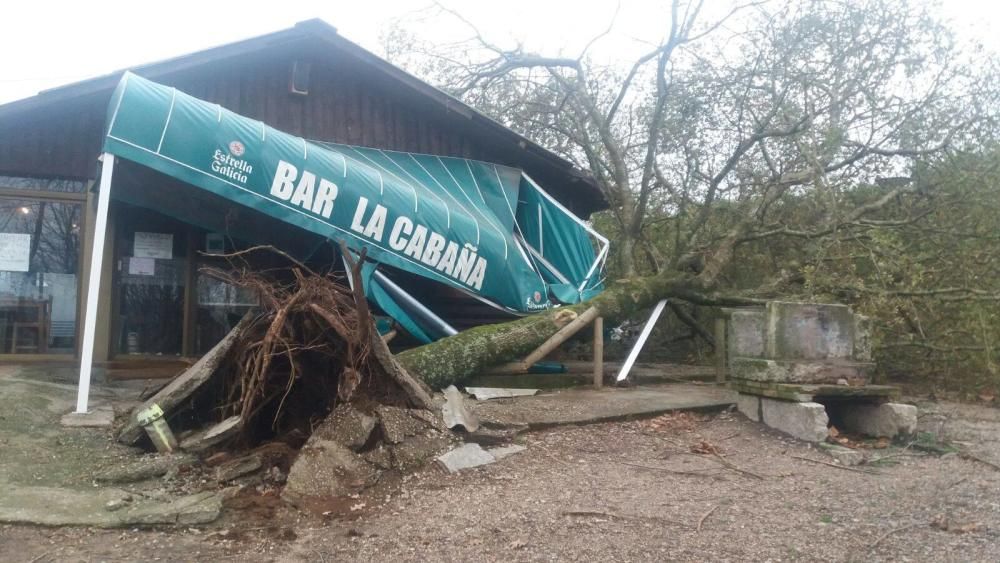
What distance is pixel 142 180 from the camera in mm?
8945

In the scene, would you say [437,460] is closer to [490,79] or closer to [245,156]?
[245,156]

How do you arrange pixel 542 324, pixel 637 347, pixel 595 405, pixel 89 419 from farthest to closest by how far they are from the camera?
pixel 637 347 → pixel 542 324 → pixel 595 405 → pixel 89 419

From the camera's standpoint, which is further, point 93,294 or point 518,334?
point 518,334

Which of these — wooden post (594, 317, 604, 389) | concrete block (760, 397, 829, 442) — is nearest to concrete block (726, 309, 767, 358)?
concrete block (760, 397, 829, 442)

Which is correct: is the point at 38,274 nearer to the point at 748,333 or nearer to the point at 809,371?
the point at 748,333

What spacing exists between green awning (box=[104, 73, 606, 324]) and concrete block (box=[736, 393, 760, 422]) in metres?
3.28

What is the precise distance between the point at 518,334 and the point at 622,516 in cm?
415

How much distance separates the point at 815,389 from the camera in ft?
24.8

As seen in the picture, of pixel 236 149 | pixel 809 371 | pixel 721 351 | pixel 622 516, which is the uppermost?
pixel 236 149

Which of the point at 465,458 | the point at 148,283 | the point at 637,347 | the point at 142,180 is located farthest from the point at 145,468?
the point at 637,347

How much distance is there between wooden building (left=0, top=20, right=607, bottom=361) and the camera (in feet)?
31.8

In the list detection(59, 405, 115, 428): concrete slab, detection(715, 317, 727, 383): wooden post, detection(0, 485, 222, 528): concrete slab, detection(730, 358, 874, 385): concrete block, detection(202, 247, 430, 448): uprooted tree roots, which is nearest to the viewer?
detection(0, 485, 222, 528): concrete slab

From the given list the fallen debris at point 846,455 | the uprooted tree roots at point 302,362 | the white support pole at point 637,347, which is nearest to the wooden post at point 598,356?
the white support pole at point 637,347

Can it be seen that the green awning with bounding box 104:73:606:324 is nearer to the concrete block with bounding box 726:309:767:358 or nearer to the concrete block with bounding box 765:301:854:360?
the concrete block with bounding box 726:309:767:358
